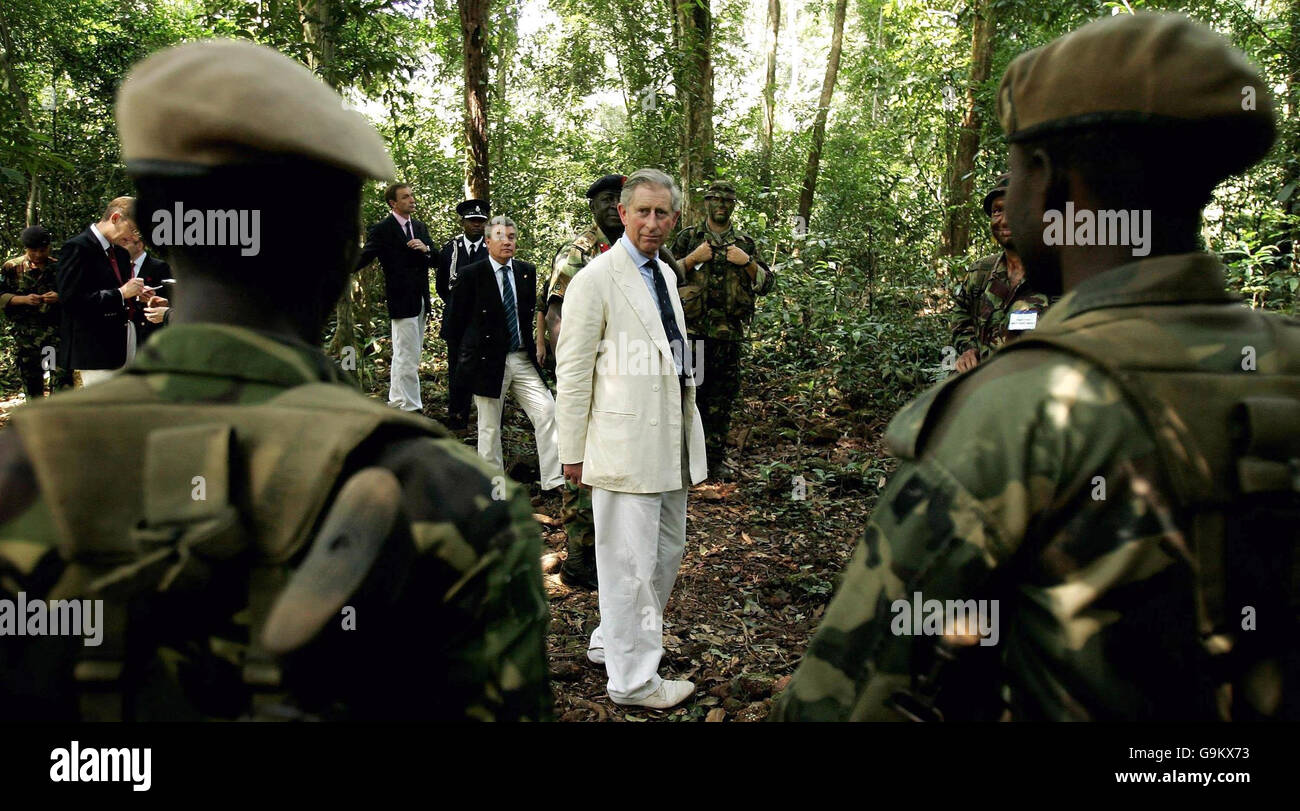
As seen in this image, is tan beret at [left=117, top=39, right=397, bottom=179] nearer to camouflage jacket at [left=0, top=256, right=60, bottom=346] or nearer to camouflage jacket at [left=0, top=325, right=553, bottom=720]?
camouflage jacket at [left=0, top=325, right=553, bottom=720]

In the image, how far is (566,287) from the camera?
5.63m

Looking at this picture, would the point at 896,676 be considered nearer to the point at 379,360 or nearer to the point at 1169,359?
the point at 1169,359

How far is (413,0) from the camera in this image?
26.9ft

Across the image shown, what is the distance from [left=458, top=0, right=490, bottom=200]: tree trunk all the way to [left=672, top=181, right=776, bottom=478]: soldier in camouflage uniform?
244cm

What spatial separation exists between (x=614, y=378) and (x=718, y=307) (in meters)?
3.87

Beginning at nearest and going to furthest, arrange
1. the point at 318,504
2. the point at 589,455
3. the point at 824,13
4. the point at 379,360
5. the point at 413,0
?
the point at 318,504 < the point at 589,455 < the point at 413,0 < the point at 379,360 < the point at 824,13

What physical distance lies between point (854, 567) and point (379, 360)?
1050cm

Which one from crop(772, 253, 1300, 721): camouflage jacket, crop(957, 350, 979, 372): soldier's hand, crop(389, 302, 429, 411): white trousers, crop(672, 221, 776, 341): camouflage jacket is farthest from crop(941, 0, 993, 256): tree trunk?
crop(772, 253, 1300, 721): camouflage jacket

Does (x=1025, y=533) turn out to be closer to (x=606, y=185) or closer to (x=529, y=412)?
(x=606, y=185)

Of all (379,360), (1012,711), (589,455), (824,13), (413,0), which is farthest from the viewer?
(824,13)

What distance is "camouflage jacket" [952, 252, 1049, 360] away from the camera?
5.32 meters

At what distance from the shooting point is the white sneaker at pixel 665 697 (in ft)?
13.7

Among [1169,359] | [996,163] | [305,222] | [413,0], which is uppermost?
[413,0]

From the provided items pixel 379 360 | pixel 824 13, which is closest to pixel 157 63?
pixel 379 360
